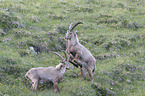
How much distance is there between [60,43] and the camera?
491 inches

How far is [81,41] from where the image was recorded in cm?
1321

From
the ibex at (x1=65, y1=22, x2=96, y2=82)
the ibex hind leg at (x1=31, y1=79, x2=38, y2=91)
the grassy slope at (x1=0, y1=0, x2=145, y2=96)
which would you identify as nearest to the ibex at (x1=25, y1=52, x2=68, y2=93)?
the ibex hind leg at (x1=31, y1=79, x2=38, y2=91)

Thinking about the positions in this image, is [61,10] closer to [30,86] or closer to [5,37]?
[5,37]

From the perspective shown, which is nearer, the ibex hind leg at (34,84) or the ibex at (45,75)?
the ibex hind leg at (34,84)

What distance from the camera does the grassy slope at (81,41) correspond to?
9023 mm

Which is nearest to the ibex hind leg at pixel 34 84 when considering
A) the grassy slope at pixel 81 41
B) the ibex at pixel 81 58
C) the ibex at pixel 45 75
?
the ibex at pixel 45 75

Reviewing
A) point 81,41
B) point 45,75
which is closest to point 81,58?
point 45,75

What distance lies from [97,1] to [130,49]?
7.09 meters

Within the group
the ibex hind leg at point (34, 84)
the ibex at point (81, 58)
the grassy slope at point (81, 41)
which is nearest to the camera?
the ibex hind leg at point (34, 84)

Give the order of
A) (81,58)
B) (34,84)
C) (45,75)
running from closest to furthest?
(34,84), (45,75), (81,58)

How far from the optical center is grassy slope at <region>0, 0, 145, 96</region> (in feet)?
29.6

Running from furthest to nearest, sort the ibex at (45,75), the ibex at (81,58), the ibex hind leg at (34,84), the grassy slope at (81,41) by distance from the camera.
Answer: the ibex at (81,58) < the grassy slope at (81,41) < the ibex at (45,75) < the ibex hind leg at (34,84)

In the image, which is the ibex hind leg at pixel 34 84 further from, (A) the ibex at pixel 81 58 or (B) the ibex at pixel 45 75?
(A) the ibex at pixel 81 58

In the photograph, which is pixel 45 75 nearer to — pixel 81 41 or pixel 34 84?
pixel 34 84
